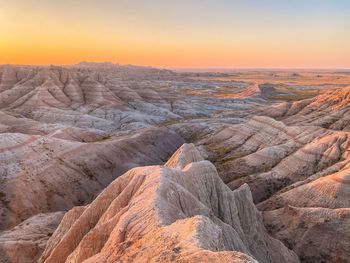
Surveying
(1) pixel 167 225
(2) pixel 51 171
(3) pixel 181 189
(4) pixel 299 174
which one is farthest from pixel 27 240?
(4) pixel 299 174

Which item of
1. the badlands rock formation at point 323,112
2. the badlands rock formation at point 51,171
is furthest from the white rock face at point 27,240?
the badlands rock formation at point 323,112

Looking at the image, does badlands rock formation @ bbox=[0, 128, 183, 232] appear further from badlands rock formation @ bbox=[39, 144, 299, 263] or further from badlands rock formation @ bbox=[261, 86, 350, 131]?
badlands rock formation @ bbox=[261, 86, 350, 131]

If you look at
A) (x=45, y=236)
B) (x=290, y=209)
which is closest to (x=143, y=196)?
(x=45, y=236)

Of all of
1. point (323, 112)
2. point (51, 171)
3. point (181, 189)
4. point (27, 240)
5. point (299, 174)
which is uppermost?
point (181, 189)

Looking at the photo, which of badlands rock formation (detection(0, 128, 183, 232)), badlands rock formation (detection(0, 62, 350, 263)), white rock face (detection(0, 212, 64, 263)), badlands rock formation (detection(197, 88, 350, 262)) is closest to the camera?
badlands rock formation (detection(0, 62, 350, 263))

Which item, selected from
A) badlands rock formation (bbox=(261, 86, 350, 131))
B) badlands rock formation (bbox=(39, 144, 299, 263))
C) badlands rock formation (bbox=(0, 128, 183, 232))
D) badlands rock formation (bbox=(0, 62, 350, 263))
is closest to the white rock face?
badlands rock formation (bbox=(0, 62, 350, 263))

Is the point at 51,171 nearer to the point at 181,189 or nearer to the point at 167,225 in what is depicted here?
the point at 181,189

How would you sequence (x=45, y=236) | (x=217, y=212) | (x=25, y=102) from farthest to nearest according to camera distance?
(x=25, y=102), (x=45, y=236), (x=217, y=212)

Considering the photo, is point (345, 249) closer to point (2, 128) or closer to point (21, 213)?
point (21, 213)

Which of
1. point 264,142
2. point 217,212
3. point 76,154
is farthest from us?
point 264,142
